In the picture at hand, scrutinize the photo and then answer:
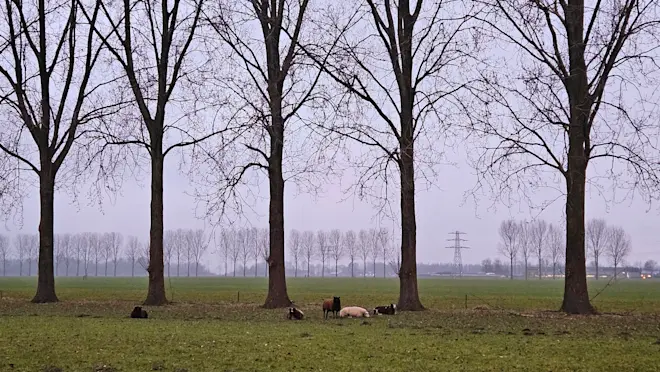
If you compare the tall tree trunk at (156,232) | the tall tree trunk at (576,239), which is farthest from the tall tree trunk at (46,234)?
the tall tree trunk at (576,239)

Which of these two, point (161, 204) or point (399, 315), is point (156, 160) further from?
point (399, 315)

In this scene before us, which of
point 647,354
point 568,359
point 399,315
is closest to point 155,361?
point 568,359

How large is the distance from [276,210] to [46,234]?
11239mm

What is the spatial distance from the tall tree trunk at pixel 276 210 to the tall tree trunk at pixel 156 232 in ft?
15.5

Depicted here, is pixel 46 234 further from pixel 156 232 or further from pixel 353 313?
pixel 353 313

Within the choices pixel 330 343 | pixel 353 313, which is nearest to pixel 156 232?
pixel 353 313

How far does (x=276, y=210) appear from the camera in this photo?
27219 mm

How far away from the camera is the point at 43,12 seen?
3123cm

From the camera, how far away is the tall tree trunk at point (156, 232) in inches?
1112

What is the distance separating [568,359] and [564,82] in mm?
13849

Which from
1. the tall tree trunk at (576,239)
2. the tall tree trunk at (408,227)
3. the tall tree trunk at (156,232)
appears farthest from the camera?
the tall tree trunk at (156,232)

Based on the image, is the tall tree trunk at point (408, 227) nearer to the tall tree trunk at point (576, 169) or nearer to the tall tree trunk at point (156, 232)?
the tall tree trunk at point (576, 169)

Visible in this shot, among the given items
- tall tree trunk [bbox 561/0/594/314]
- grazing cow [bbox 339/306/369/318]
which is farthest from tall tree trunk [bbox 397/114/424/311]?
tall tree trunk [bbox 561/0/594/314]

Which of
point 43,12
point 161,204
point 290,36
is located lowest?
point 161,204
